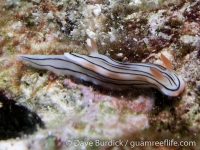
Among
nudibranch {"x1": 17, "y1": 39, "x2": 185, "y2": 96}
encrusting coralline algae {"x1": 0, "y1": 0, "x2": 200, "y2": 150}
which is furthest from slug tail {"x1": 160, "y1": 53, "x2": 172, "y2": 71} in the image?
encrusting coralline algae {"x1": 0, "y1": 0, "x2": 200, "y2": 150}

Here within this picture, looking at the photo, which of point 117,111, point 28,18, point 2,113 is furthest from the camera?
point 28,18

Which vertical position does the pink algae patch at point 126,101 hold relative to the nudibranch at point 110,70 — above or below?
below

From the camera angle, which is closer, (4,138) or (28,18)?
(4,138)

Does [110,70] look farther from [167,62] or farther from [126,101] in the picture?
[167,62]

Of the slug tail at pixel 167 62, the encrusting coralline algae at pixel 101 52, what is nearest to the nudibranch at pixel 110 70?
the slug tail at pixel 167 62

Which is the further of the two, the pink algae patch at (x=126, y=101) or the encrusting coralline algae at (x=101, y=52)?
the pink algae patch at (x=126, y=101)

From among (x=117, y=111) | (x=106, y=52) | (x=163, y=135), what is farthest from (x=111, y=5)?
(x=163, y=135)

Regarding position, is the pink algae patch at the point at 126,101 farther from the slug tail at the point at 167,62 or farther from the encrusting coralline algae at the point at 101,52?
the slug tail at the point at 167,62

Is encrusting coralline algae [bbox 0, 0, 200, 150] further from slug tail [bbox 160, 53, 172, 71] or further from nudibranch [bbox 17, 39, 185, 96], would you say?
slug tail [bbox 160, 53, 172, 71]

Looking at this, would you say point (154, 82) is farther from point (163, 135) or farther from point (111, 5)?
point (111, 5)
